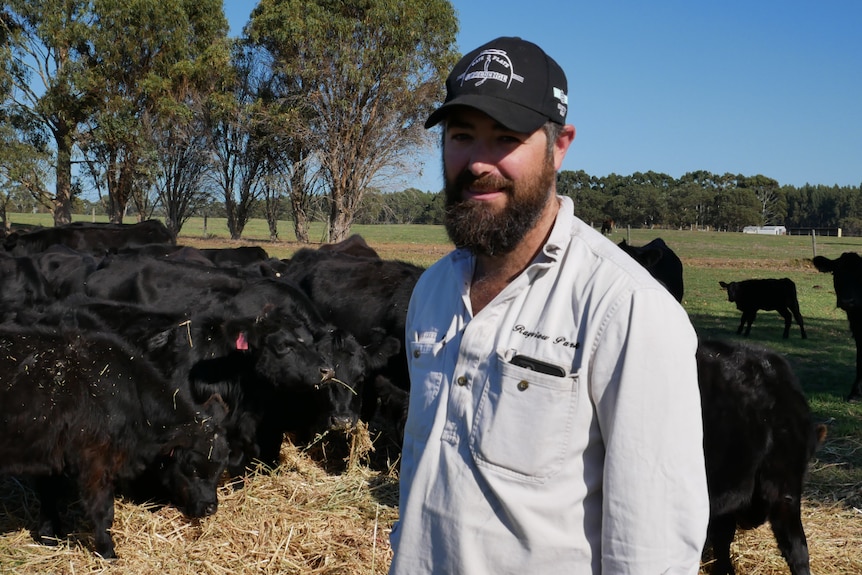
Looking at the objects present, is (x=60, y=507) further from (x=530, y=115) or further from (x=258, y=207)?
(x=258, y=207)

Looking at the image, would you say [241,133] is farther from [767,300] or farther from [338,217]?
[767,300]

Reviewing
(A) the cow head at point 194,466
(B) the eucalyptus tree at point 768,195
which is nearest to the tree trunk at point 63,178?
(A) the cow head at point 194,466

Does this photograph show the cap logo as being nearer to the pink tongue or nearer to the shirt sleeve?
the shirt sleeve

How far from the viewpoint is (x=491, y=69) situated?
5.87ft

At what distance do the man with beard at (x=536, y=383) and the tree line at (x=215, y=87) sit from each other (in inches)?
1333

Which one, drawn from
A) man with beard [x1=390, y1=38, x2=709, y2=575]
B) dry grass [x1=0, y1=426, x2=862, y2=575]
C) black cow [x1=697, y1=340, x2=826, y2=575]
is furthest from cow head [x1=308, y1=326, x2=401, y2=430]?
man with beard [x1=390, y1=38, x2=709, y2=575]

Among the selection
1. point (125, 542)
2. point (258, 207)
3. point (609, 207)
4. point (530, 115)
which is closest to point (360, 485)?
point (125, 542)

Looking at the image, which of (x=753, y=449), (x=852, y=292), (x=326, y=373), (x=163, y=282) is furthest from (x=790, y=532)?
(x=163, y=282)

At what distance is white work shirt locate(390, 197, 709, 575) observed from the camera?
1559mm

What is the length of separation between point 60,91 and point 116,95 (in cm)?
238

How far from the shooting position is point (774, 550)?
4887 millimetres

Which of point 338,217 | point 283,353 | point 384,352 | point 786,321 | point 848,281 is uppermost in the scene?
point 338,217

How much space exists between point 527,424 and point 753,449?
3.19 m

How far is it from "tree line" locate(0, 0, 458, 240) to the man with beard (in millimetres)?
33870
